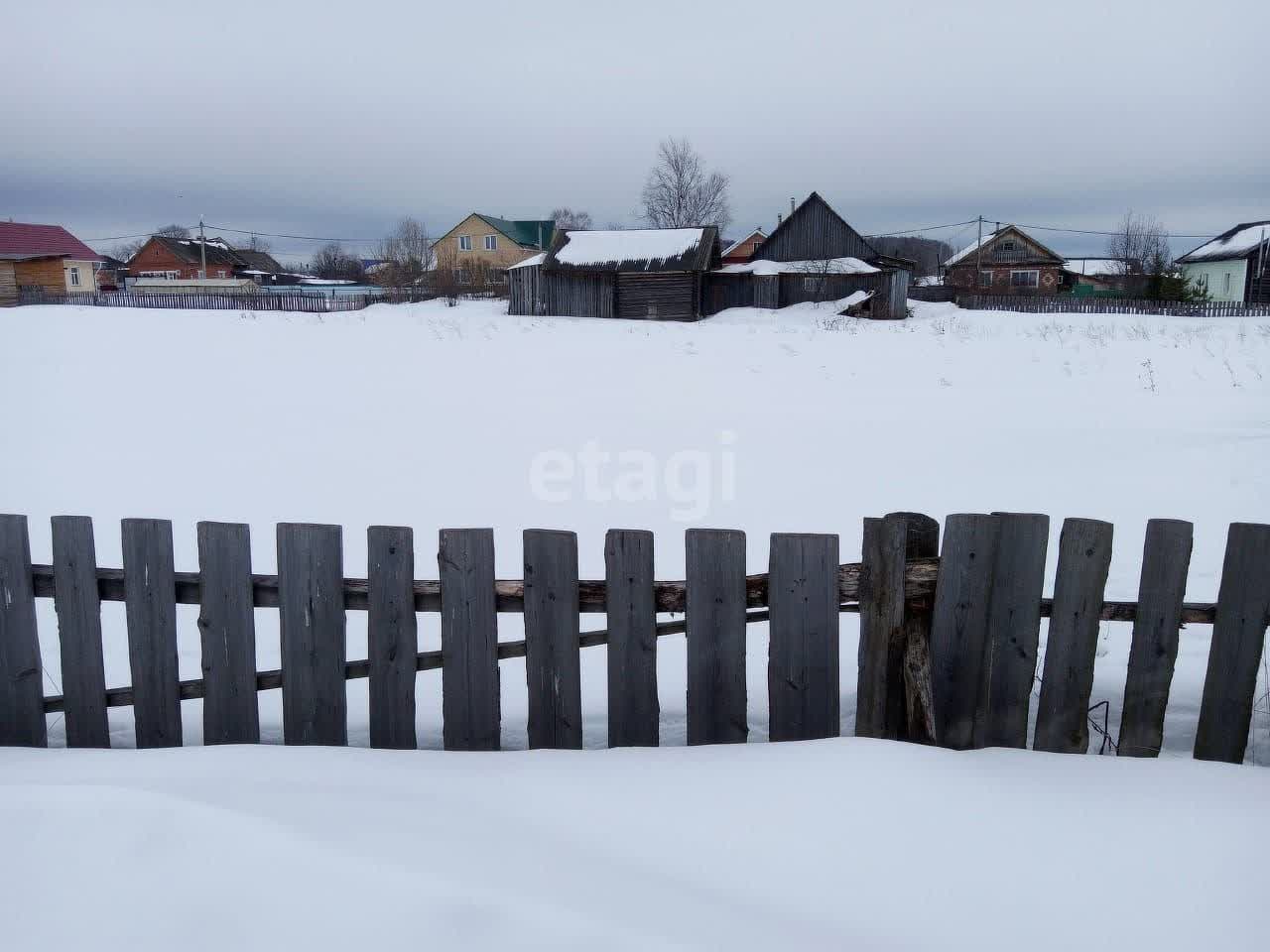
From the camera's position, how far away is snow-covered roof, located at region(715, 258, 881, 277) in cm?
4034

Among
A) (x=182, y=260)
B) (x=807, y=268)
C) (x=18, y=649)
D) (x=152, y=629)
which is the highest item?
(x=182, y=260)

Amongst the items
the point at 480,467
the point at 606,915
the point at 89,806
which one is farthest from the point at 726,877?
the point at 480,467

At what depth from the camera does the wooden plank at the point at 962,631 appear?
352 centimetres

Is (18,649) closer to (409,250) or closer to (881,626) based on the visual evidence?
(881,626)

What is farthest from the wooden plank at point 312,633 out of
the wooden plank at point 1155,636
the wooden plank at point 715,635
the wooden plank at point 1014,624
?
the wooden plank at point 1155,636

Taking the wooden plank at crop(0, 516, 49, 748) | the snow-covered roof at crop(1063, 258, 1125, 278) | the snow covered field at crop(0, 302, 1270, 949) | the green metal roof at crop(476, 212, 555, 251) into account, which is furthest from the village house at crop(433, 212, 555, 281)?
the wooden plank at crop(0, 516, 49, 748)

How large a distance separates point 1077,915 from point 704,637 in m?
1.57

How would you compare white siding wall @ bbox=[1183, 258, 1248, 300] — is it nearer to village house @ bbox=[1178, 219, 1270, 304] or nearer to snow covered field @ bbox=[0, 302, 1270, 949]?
village house @ bbox=[1178, 219, 1270, 304]

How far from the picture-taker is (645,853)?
9.08ft

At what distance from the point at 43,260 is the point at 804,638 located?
2562 inches

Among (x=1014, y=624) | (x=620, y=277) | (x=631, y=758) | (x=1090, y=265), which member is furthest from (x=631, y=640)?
(x=1090, y=265)

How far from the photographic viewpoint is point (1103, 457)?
8.33 m

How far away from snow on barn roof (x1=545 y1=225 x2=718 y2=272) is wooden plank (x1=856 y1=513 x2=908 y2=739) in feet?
114

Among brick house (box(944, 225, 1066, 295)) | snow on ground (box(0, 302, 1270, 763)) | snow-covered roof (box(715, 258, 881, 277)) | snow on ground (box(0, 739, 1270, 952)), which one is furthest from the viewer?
brick house (box(944, 225, 1066, 295))
